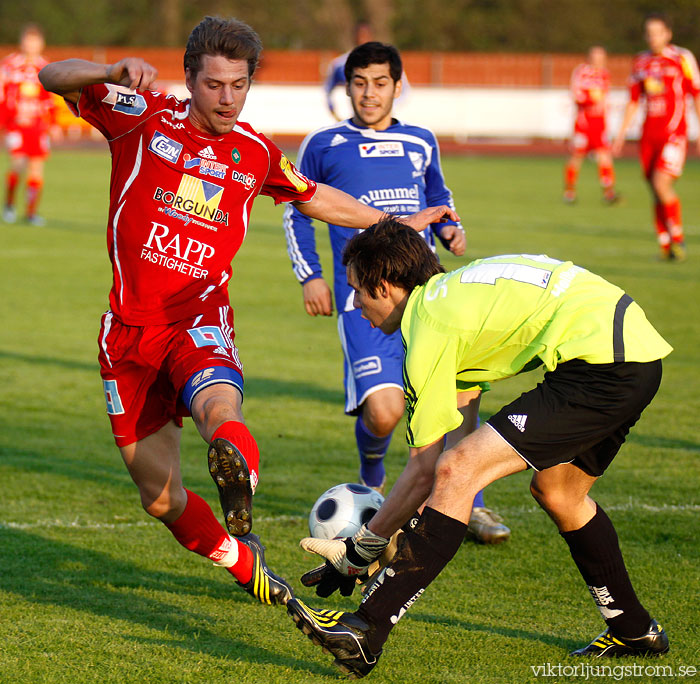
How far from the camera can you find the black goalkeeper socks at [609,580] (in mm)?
3998

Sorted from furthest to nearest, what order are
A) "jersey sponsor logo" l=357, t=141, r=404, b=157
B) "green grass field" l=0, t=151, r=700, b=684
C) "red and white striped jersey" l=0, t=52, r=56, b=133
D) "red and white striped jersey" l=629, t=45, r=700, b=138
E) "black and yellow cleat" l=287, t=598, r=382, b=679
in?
"red and white striped jersey" l=0, t=52, r=56, b=133 < "red and white striped jersey" l=629, t=45, r=700, b=138 < "jersey sponsor logo" l=357, t=141, r=404, b=157 < "green grass field" l=0, t=151, r=700, b=684 < "black and yellow cleat" l=287, t=598, r=382, b=679

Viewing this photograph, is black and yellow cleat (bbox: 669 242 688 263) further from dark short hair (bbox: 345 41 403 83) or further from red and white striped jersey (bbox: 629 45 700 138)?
dark short hair (bbox: 345 41 403 83)

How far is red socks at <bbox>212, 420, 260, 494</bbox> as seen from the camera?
3.69m

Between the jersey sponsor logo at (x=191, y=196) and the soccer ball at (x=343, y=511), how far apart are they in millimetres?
1267

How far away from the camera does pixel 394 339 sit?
575cm

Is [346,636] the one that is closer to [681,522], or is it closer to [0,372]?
[681,522]

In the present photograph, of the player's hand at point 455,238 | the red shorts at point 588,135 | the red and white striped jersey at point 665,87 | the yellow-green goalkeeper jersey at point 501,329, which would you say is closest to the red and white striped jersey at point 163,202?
the yellow-green goalkeeper jersey at point 501,329

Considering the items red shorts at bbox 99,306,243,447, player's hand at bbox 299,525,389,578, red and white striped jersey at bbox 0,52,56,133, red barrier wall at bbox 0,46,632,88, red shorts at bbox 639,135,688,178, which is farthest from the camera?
red barrier wall at bbox 0,46,632,88

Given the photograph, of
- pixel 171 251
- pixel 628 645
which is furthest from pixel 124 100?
pixel 628 645

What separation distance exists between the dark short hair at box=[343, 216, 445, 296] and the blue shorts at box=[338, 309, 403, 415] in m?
1.84

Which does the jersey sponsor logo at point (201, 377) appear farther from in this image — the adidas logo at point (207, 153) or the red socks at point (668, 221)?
the red socks at point (668, 221)

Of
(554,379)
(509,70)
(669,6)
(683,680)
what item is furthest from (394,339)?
(669,6)

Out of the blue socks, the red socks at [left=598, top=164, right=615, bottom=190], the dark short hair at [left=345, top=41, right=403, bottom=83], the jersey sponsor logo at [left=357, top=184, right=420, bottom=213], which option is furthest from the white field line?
the red socks at [left=598, top=164, right=615, bottom=190]

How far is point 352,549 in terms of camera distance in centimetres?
397
